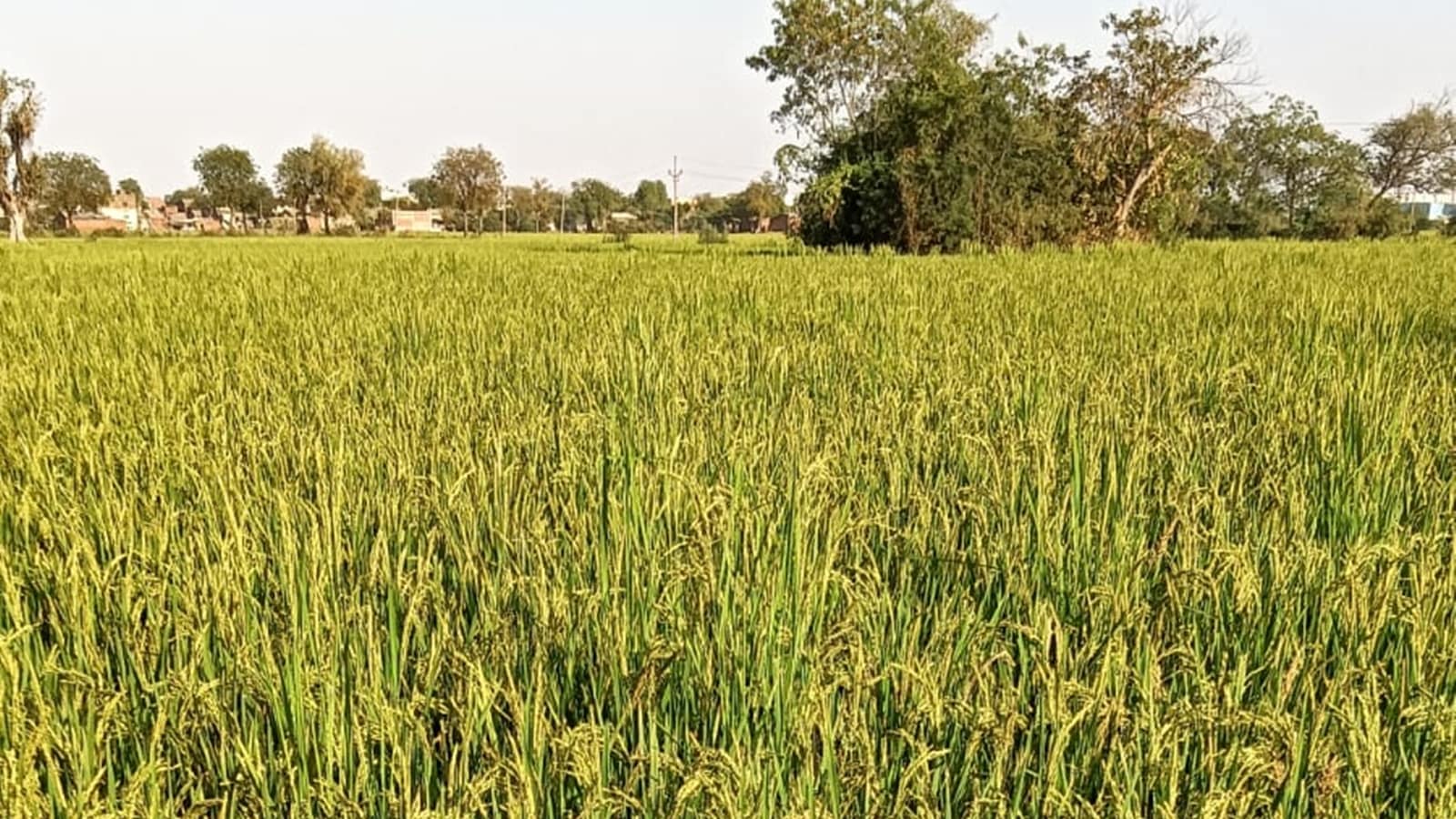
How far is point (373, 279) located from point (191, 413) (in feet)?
16.5

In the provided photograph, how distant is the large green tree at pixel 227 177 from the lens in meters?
68.8

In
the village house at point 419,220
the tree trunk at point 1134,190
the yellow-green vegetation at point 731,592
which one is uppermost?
the village house at point 419,220

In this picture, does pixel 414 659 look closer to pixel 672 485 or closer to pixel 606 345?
pixel 672 485

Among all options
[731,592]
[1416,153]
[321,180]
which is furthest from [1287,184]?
[321,180]

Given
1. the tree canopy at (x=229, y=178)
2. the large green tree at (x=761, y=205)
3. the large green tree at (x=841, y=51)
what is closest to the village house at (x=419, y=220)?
the tree canopy at (x=229, y=178)

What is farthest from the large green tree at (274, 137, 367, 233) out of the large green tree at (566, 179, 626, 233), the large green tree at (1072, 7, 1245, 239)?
the large green tree at (1072, 7, 1245, 239)

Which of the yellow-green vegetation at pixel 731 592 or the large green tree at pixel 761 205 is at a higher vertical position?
the large green tree at pixel 761 205

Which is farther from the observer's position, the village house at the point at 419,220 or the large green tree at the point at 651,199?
the large green tree at the point at 651,199

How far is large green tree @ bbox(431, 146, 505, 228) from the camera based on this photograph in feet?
194

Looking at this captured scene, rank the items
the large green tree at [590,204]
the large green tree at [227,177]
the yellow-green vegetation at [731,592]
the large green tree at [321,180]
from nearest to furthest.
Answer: the yellow-green vegetation at [731,592]
the large green tree at [321,180]
the large green tree at [227,177]
the large green tree at [590,204]

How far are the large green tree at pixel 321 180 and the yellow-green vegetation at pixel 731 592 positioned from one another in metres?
59.7

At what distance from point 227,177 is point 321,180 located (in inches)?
700

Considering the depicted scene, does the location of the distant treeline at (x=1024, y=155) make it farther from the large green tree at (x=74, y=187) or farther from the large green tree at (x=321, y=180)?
the large green tree at (x=74, y=187)

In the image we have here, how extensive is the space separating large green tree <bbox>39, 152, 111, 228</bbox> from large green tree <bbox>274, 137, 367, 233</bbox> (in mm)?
15928
